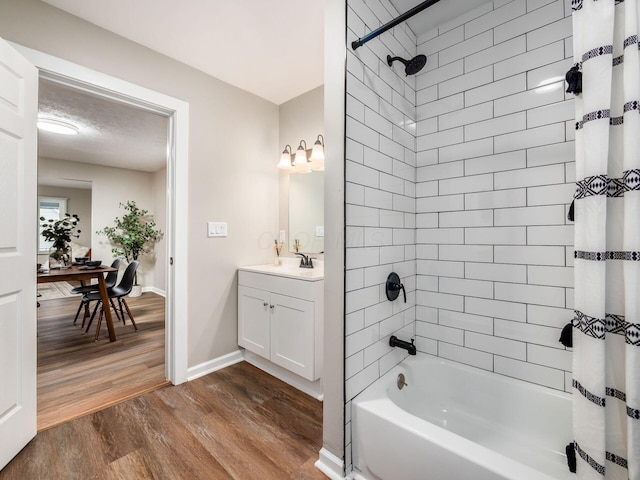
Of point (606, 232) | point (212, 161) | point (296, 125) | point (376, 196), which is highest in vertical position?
point (296, 125)

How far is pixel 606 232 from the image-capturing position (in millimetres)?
784

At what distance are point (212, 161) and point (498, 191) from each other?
206 centimetres

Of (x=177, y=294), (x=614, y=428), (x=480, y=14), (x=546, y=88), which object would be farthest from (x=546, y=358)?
(x=177, y=294)

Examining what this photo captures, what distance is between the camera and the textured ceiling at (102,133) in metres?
2.82

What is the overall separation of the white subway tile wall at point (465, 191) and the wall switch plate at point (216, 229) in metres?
1.46

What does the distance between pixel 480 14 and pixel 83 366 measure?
3859 millimetres

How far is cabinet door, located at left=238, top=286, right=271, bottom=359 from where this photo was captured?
2203mm

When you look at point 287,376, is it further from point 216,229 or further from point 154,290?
point 154,290

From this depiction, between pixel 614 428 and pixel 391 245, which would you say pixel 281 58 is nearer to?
pixel 391 245

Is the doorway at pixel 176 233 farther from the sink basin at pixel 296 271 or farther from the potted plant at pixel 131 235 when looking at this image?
the potted plant at pixel 131 235

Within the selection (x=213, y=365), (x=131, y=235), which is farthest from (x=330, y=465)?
(x=131, y=235)

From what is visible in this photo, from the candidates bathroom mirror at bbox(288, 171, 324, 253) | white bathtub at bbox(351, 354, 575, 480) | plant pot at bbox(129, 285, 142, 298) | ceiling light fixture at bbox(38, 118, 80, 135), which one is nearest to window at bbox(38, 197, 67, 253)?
plant pot at bbox(129, 285, 142, 298)

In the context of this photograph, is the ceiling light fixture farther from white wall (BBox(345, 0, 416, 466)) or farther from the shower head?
the shower head

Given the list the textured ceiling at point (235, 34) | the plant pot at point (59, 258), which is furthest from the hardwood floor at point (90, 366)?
the textured ceiling at point (235, 34)
